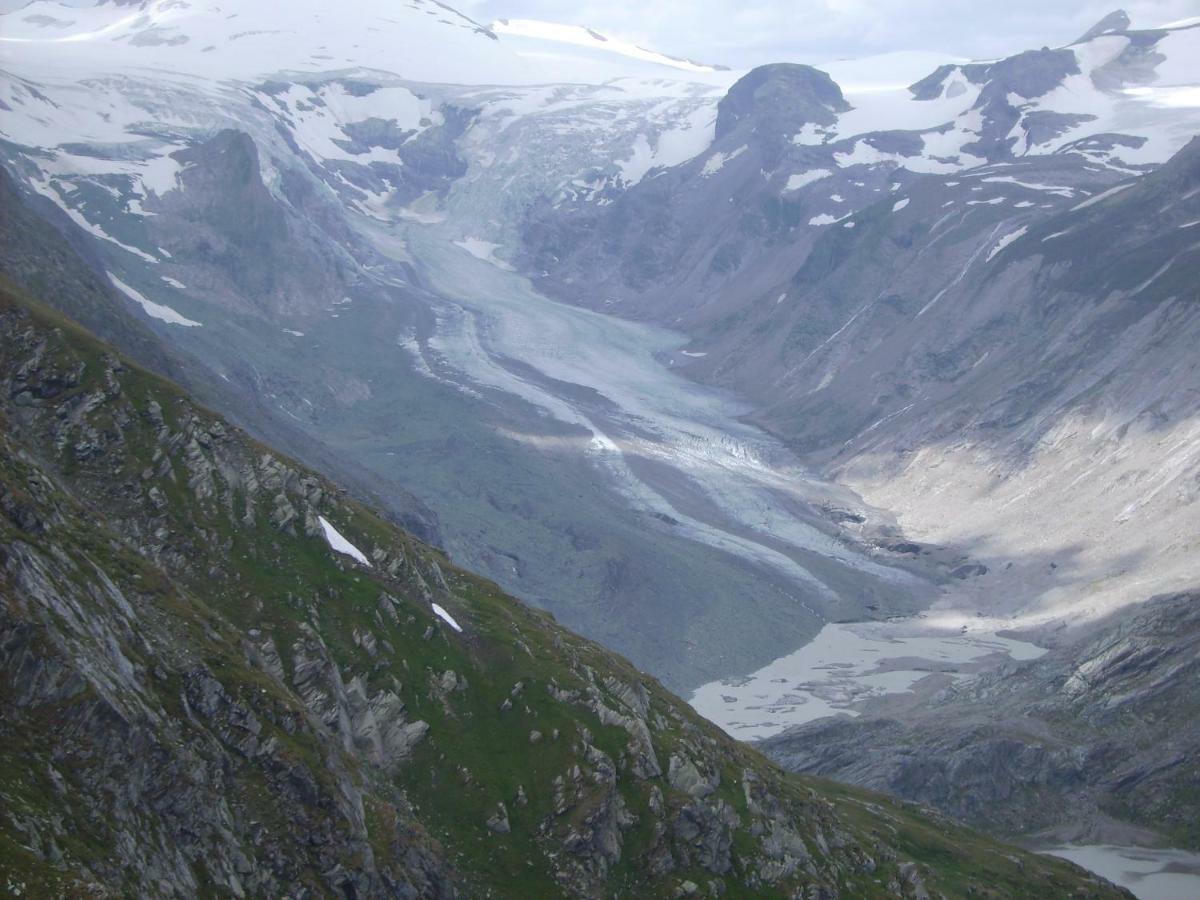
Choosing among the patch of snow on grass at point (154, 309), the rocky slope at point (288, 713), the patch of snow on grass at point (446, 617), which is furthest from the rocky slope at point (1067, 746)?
the patch of snow on grass at point (154, 309)

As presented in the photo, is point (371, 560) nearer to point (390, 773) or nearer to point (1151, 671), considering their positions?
point (390, 773)

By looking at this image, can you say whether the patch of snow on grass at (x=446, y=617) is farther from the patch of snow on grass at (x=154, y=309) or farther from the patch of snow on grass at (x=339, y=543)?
the patch of snow on grass at (x=154, y=309)

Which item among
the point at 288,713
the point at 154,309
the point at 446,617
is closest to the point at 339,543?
the point at 446,617

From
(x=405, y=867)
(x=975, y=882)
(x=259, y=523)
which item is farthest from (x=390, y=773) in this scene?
(x=975, y=882)

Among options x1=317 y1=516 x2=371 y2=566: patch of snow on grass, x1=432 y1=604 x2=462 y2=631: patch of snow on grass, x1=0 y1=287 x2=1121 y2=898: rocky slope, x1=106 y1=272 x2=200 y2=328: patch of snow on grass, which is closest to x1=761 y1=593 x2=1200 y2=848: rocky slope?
x1=0 y1=287 x2=1121 y2=898: rocky slope

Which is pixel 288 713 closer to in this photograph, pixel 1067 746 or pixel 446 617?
pixel 446 617

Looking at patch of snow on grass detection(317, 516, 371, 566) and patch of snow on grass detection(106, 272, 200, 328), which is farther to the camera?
patch of snow on grass detection(106, 272, 200, 328)

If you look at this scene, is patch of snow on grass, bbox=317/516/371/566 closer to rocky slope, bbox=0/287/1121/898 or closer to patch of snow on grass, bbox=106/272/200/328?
rocky slope, bbox=0/287/1121/898
